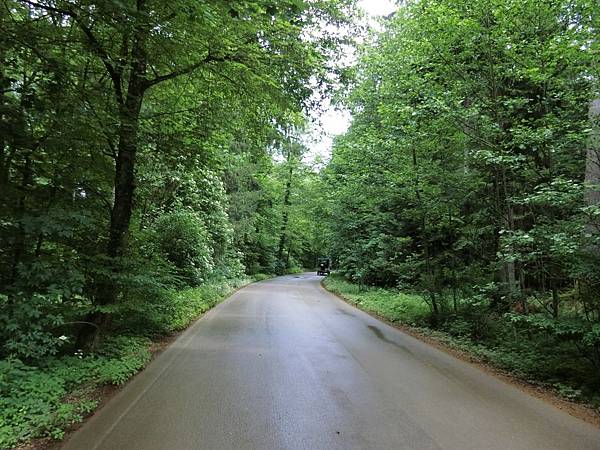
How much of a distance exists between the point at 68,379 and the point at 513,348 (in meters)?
7.47

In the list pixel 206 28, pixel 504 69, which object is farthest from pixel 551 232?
pixel 206 28

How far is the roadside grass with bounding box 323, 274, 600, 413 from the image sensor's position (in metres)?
6.44

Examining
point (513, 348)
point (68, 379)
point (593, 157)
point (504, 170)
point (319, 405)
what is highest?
point (593, 157)

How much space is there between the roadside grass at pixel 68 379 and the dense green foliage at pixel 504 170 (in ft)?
Answer: 20.8

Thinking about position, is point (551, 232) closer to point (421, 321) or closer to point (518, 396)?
point (518, 396)

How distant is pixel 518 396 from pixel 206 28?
6.71 metres

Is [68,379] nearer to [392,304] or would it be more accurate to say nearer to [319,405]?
[319,405]

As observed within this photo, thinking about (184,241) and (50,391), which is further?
(184,241)

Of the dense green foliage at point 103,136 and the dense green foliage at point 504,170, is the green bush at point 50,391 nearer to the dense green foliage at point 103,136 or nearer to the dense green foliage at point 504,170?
the dense green foliage at point 103,136

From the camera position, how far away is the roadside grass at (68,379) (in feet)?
13.7

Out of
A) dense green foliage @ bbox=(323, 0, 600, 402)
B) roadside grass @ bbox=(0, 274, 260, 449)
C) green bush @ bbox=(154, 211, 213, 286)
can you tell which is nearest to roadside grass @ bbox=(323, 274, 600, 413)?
dense green foliage @ bbox=(323, 0, 600, 402)

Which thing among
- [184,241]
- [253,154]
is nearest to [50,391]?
[253,154]

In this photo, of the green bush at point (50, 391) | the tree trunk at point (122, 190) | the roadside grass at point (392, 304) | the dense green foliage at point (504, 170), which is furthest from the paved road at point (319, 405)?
the roadside grass at point (392, 304)

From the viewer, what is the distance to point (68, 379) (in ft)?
17.8
